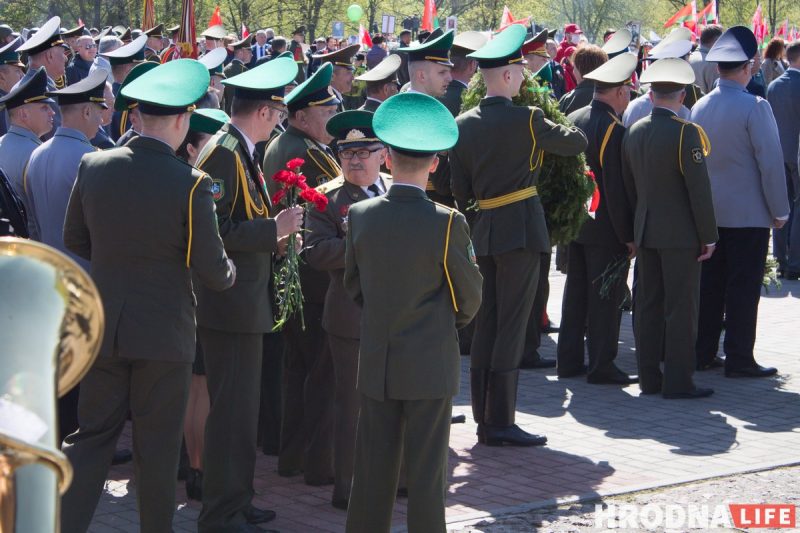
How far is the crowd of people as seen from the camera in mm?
5227

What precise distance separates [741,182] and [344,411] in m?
4.13

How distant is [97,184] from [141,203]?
22cm

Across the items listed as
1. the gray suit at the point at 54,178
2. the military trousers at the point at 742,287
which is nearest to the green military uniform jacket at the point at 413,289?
the gray suit at the point at 54,178

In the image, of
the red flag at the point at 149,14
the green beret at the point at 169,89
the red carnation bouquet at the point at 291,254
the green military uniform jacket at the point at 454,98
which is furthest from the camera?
the red flag at the point at 149,14

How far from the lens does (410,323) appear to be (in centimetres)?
523

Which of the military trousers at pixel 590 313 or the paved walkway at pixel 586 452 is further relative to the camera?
the military trousers at pixel 590 313

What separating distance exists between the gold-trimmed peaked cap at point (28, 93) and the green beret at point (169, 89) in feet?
6.09

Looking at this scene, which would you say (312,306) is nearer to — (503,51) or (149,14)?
(503,51)

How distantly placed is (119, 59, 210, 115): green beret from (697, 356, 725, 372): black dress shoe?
5353 millimetres

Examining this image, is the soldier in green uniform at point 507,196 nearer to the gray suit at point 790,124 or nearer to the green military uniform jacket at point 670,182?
the green military uniform jacket at point 670,182

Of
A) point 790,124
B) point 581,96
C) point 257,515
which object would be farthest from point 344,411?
point 790,124

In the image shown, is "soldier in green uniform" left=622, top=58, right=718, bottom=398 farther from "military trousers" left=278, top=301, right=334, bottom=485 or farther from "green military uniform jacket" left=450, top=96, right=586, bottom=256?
"military trousers" left=278, top=301, right=334, bottom=485

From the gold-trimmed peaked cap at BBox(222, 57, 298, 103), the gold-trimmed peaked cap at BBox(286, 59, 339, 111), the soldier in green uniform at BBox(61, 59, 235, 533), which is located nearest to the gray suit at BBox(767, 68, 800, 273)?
the gold-trimmed peaked cap at BBox(286, 59, 339, 111)

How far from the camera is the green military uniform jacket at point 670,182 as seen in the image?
8.38 metres
